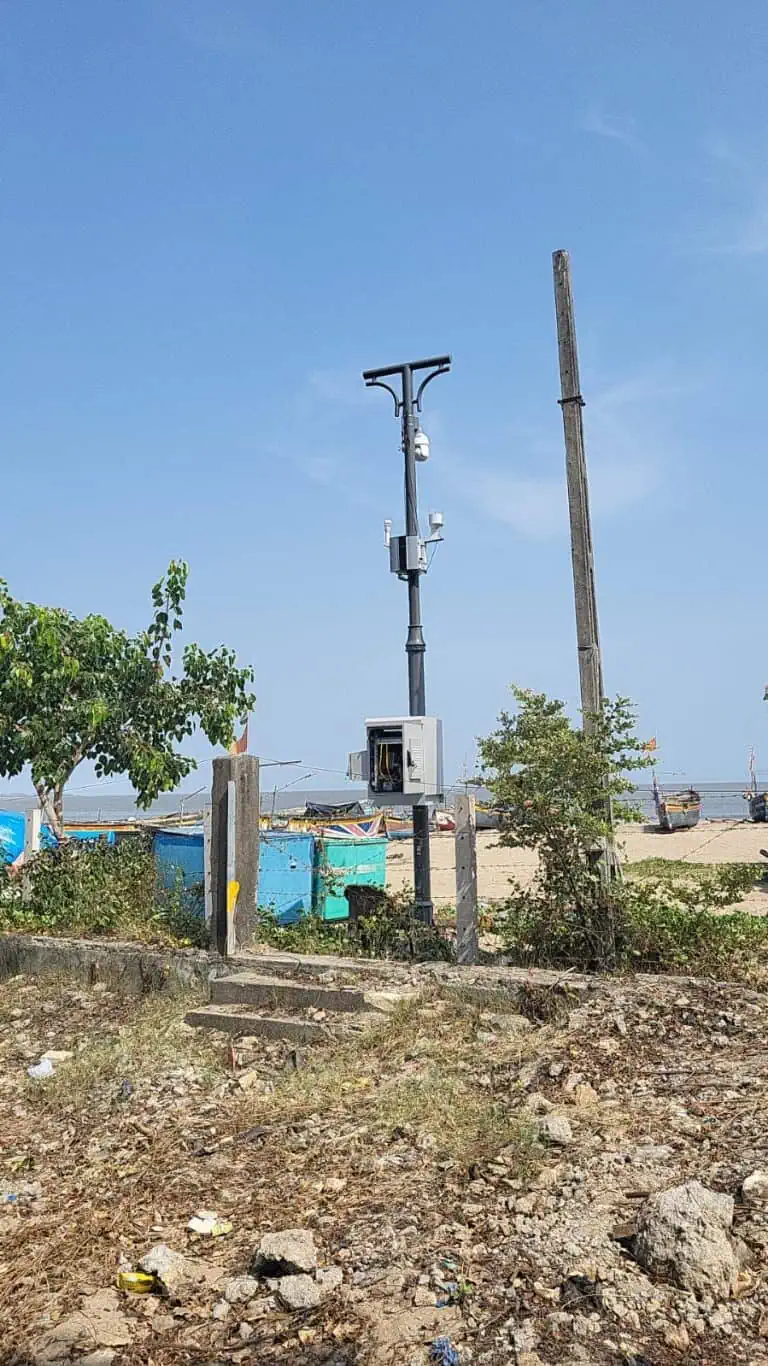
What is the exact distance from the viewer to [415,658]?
9055 millimetres

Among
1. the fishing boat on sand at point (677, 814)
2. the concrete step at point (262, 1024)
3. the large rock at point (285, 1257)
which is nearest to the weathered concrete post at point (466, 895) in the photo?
the concrete step at point (262, 1024)

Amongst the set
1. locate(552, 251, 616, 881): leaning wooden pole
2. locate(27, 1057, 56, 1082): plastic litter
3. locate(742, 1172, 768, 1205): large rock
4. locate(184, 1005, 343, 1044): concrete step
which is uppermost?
locate(552, 251, 616, 881): leaning wooden pole

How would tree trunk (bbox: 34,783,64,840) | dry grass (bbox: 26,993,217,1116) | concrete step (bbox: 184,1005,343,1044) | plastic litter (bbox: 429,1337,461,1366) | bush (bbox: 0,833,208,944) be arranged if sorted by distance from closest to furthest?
plastic litter (bbox: 429,1337,461,1366) < dry grass (bbox: 26,993,217,1116) < concrete step (bbox: 184,1005,343,1044) < bush (bbox: 0,833,208,944) < tree trunk (bbox: 34,783,64,840)

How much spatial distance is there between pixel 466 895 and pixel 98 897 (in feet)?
12.3

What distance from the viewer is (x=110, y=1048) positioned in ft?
22.6

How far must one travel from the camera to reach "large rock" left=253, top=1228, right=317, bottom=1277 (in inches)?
149

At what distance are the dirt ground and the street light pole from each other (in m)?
3.96

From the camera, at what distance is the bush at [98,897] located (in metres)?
8.89

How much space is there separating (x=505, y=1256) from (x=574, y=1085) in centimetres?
174

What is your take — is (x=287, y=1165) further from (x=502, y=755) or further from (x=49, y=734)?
(x=49, y=734)

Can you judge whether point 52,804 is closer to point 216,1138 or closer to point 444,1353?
point 216,1138

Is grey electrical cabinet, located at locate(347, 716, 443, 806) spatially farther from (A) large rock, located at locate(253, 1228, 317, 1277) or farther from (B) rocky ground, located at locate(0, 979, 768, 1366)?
(A) large rock, located at locate(253, 1228, 317, 1277)

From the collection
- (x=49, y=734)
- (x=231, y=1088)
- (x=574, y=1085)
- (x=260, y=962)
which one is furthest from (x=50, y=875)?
(x=574, y=1085)

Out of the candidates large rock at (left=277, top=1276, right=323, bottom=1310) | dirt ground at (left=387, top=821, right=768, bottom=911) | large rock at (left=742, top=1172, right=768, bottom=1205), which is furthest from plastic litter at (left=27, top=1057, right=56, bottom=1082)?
dirt ground at (left=387, top=821, right=768, bottom=911)
